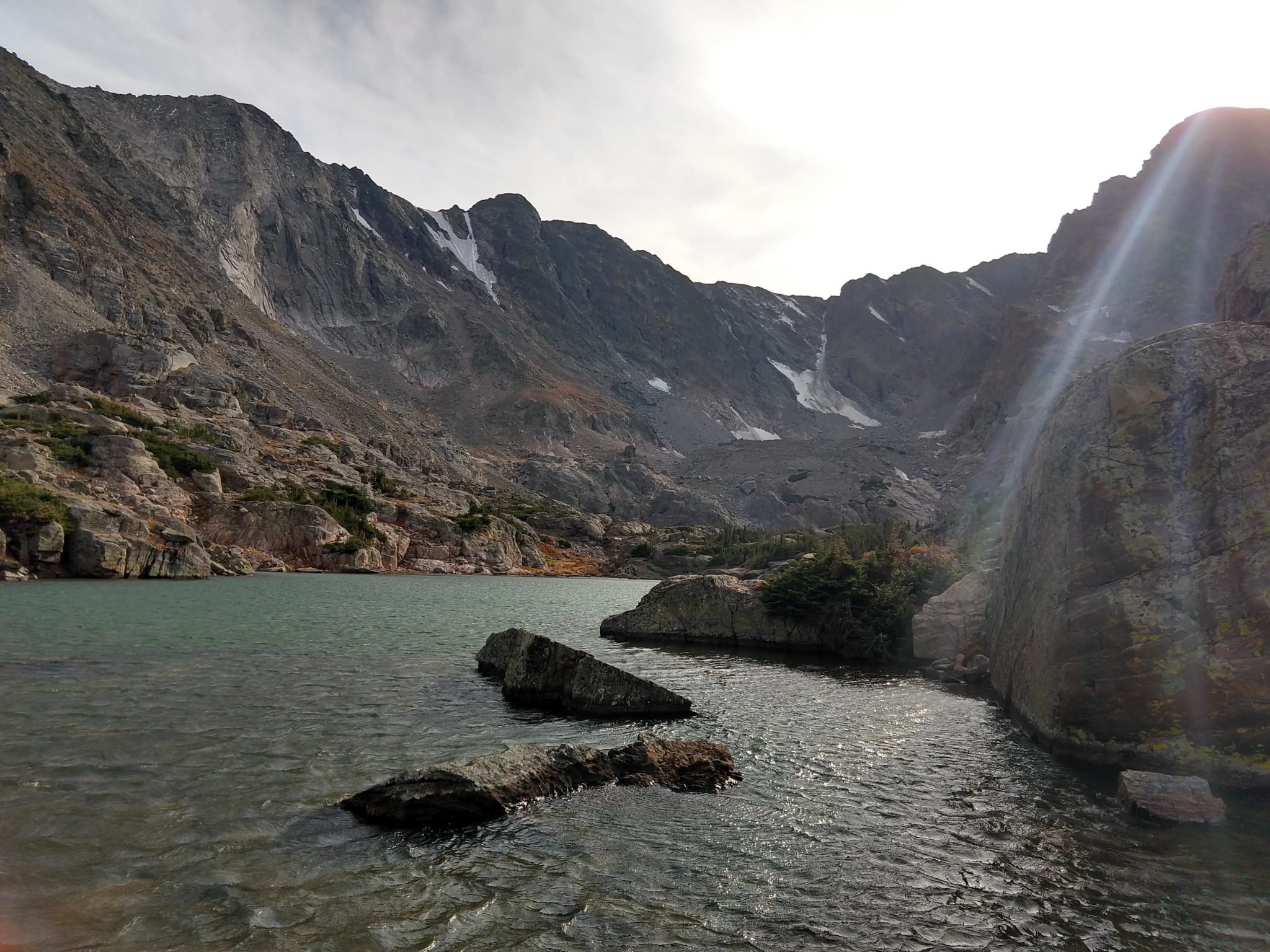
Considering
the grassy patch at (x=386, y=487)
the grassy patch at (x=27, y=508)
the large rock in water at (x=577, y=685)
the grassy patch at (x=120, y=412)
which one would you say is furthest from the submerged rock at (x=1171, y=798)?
the grassy patch at (x=386, y=487)

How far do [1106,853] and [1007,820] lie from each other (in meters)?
1.50

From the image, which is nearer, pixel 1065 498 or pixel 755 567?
pixel 1065 498

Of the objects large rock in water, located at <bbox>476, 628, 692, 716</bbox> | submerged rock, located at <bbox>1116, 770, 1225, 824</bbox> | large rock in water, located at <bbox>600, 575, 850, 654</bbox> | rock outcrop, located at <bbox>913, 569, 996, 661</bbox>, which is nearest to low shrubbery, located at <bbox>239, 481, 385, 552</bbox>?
large rock in water, located at <bbox>600, 575, 850, 654</bbox>

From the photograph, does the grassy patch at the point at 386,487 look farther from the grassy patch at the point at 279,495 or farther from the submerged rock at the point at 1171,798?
the submerged rock at the point at 1171,798

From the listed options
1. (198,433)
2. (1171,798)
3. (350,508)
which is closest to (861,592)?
(1171,798)

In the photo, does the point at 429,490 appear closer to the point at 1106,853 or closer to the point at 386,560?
the point at 386,560

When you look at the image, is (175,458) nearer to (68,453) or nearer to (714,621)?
(68,453)

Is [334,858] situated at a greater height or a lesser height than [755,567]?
lesser

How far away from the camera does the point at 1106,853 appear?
9766 mm

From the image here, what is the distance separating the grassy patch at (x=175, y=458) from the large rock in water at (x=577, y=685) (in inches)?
2767

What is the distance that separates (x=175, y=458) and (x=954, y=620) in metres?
80.0

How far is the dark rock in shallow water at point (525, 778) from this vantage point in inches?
402

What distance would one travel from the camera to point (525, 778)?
11.5 meters

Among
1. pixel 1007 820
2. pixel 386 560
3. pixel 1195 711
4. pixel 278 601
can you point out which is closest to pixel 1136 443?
pixel 1195 711
